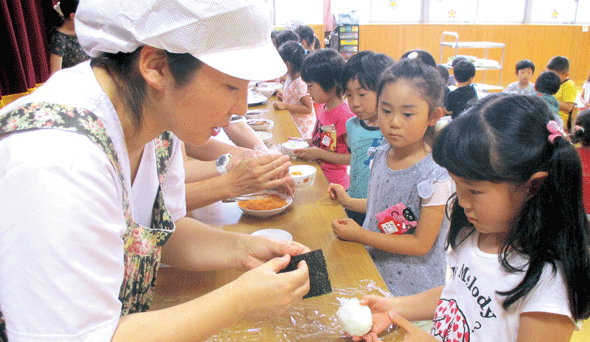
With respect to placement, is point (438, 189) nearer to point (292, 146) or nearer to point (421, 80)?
point (421, 80)

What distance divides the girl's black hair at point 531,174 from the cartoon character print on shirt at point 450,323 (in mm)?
149

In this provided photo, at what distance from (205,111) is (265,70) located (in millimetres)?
158

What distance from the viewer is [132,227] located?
943mm

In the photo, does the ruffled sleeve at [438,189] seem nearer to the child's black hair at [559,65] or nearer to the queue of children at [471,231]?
the queue of children at [471,231]

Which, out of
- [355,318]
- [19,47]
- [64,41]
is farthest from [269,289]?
[64,41]

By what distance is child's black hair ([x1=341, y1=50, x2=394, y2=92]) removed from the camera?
2.06 meters

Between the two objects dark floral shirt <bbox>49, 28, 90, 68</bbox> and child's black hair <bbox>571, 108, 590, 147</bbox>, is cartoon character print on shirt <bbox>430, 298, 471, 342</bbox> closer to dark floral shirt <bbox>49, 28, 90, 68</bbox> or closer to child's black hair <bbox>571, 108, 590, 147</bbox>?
child's black hair <bbox>571, 108, 590, 147</bbox>

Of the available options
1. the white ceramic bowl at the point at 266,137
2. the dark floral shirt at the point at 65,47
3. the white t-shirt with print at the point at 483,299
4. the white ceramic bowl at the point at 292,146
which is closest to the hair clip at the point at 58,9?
the dark floral shirt at the point at 65,47

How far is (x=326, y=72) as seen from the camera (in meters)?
2.68

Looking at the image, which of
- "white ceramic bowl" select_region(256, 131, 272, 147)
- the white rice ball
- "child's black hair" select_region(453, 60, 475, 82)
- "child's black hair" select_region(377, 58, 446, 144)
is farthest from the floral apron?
"child's black hair" select_region(453, 60, 475, 82)

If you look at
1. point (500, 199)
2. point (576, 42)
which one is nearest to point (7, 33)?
point (500, 199)

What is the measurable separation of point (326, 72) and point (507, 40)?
365 inches

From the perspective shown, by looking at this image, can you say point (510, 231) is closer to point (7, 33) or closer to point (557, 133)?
point (557, 133)

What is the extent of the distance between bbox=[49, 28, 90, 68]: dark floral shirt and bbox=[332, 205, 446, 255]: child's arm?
117 inches
